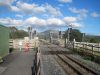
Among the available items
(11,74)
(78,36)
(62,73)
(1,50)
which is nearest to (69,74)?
(62,73)

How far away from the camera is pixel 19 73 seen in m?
13.7

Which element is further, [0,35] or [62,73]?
[0,35]

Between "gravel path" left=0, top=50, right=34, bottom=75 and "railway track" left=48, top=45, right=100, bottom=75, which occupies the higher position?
"gravel path" left=0, top=50, right=34, bottom=75

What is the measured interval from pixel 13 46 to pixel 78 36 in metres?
49.4

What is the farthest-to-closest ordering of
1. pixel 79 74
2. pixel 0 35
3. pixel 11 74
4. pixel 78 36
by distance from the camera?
pixel 78 36
pixel 0 35
pixel 79 74
pixel 11 74

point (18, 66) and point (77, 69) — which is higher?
point (18, 66)

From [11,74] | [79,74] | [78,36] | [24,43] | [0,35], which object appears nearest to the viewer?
[11,74]

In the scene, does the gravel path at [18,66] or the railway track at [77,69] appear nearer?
the gravel path at [18,66]

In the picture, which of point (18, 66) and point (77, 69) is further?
point (18, 66)

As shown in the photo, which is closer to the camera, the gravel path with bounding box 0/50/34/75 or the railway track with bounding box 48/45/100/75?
the gravel path with bounding box 0/50/34/75

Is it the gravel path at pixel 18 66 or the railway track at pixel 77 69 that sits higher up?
the gravel path at pixel 18 66

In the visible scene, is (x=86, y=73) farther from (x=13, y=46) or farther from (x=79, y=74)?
(x=13, y=46)

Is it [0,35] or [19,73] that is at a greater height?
[0,35]

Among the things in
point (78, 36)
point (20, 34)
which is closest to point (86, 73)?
point (78, 36)
